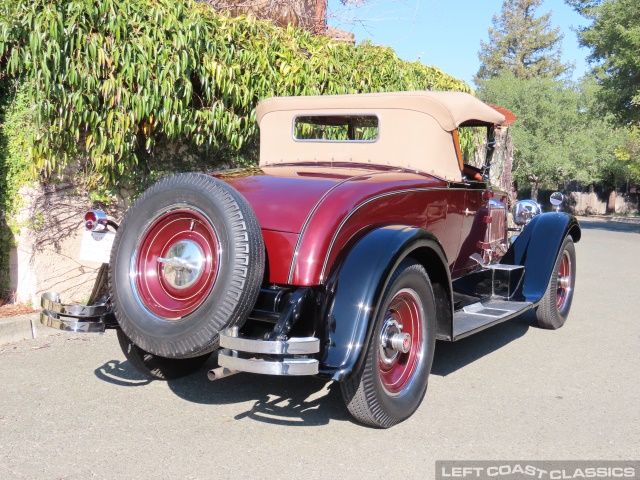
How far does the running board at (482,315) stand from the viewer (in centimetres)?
395

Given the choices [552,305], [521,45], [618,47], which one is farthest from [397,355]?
[521,45]

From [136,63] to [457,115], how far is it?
269 centimetres

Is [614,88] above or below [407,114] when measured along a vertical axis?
above

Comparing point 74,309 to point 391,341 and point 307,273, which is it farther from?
point 391,341

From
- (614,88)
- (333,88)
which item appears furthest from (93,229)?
(614,88)

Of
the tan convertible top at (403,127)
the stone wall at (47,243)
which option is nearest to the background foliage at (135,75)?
the stone wall at (47,243)

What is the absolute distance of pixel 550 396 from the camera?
400cm

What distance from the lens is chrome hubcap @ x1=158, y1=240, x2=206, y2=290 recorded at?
3250 mm

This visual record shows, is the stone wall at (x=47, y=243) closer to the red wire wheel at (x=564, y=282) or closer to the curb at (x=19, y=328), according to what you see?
the curb at (x=19, y=328)

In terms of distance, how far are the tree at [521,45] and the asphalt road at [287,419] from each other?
5173 centimetres

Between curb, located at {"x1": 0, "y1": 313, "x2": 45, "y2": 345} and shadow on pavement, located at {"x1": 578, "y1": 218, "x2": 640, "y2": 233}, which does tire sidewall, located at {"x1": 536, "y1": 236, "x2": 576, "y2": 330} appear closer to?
curb, located at {"x1": 0, "y1": 313, "x2": 45, "y2": 345}

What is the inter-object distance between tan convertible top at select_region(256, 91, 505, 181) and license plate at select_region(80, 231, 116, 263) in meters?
1.63

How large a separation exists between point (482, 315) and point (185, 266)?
7.09 feet

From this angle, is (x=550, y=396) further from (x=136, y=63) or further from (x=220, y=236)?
(x=136, y=63)
